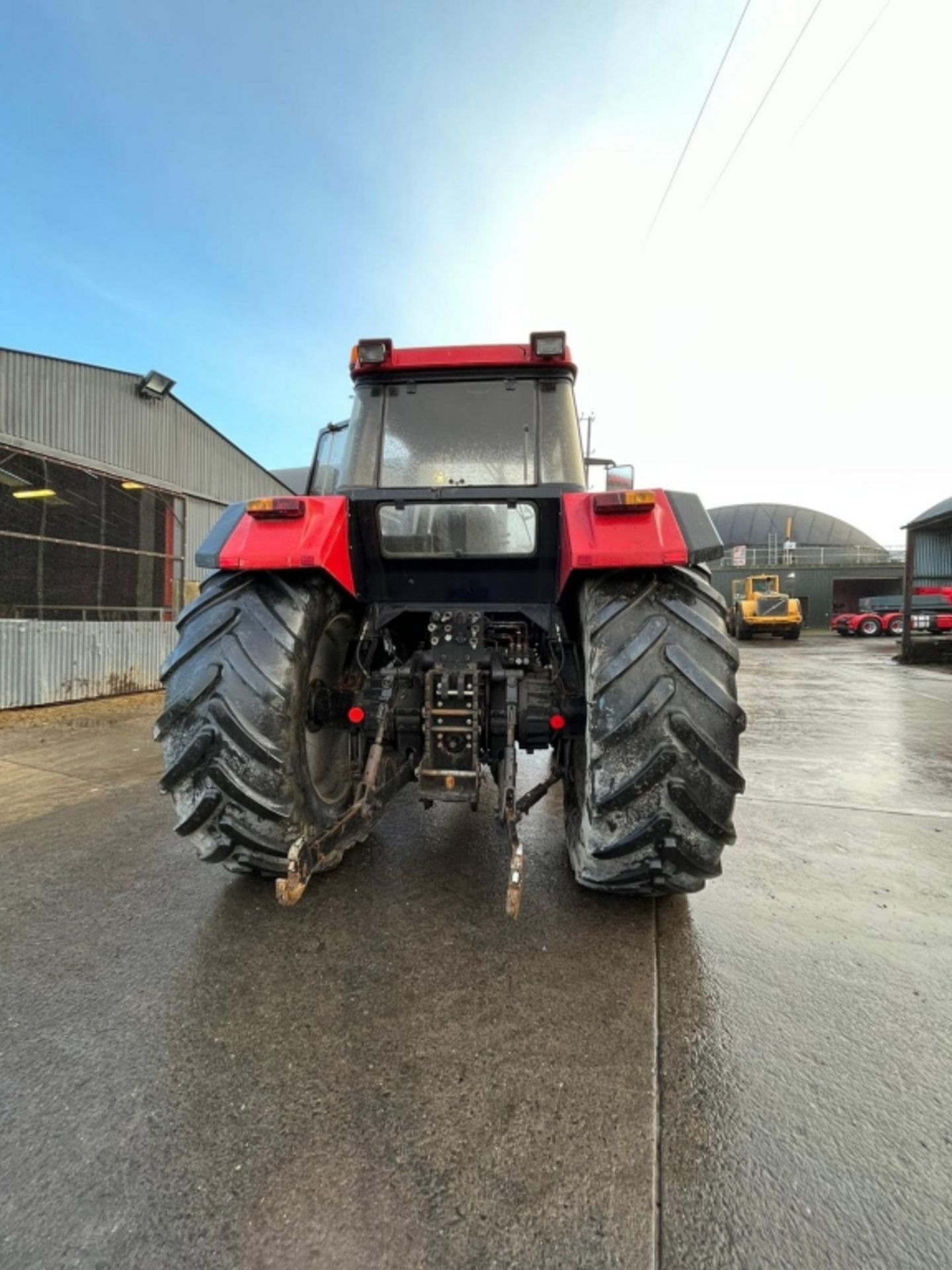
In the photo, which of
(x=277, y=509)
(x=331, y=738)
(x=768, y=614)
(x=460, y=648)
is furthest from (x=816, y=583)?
(x=277, y=509)

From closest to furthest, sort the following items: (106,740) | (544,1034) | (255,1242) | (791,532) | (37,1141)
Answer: (255,1242), (37,1141), (544,1034), (106,740), (791,532)

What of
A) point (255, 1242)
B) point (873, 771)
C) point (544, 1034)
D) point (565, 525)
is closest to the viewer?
point (255, 1242)

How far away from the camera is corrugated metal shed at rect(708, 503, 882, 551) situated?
47.0 m

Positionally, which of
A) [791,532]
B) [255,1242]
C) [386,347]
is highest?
[791,532]

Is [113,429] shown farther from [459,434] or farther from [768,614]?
[768,614]

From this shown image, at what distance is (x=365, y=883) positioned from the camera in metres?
2.46

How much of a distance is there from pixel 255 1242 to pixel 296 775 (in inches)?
46.9

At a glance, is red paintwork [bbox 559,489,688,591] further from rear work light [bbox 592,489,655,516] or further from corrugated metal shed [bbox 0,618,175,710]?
corrugated metal shed [bbox 0,618,175,710]

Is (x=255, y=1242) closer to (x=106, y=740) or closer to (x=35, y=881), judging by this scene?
(x=35, y=881)

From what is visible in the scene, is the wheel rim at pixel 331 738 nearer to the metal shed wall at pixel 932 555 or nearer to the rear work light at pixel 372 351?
the rear work light at pixel 372 351

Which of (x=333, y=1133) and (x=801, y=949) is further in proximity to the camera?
(x=801, y=949)

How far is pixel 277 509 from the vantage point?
2.14 metres

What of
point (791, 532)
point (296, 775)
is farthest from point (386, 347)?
Result: point (791, 532)

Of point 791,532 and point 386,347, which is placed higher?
point 791,532
